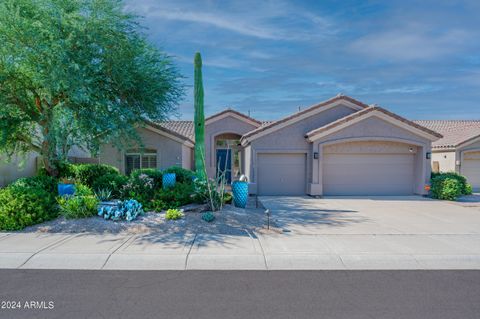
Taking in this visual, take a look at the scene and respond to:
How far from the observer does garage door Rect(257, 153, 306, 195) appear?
1697cm

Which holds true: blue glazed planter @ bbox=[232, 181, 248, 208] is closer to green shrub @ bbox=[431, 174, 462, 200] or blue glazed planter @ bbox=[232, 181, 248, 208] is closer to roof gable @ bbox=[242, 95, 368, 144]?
roof gable @ bbox=[242, 95, 368, 144]

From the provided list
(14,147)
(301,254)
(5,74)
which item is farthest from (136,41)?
(301,254)

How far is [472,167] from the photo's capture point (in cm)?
1952

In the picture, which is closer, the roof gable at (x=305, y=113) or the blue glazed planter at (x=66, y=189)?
the blue glazed planter at (x=66, y=189)

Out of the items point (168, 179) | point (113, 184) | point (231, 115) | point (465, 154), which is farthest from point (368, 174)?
point (113, 184)

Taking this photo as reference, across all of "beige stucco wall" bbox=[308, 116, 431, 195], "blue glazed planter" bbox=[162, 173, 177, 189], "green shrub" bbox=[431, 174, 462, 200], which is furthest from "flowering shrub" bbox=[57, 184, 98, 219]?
"green shrub" bbox=[431, 174, 462, 200]

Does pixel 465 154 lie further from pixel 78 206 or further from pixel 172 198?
pixel 78 206

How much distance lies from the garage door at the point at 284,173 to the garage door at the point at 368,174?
124cm

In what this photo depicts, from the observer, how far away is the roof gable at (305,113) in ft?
54.9

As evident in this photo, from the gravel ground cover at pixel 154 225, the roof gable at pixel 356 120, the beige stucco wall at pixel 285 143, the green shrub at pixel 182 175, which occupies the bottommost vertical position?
the gravel ground cover at pixel 154 225

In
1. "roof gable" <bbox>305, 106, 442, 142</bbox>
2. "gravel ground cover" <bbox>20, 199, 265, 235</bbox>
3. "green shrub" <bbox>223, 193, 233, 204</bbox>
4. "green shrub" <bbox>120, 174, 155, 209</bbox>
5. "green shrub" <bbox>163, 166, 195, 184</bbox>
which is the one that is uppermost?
"roof gable" <bbox>305, 106, 442, 142</bbox>

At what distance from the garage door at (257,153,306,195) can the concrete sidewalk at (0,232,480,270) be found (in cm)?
884

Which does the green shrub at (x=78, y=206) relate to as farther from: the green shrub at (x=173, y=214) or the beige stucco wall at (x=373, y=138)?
the beige stucco wall at (x=373, y=138)

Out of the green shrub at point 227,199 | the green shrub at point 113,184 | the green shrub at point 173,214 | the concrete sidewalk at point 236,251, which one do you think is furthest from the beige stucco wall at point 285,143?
the concrete sidewalk at point 236,251
